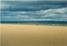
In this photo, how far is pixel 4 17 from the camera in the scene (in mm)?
2471

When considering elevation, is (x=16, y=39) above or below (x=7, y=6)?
below

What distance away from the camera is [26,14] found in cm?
263

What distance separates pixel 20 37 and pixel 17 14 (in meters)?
0.69

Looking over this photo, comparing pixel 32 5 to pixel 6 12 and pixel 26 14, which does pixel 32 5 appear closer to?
pixel 26 14

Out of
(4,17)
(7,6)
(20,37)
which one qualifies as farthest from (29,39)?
(7,6)

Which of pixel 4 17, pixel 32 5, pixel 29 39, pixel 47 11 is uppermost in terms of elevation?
pixel 32 5

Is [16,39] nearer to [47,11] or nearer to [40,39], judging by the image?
[40,39]

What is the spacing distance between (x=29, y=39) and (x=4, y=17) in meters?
0.94

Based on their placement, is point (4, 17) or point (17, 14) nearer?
point (4, 17)

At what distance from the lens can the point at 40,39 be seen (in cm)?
253

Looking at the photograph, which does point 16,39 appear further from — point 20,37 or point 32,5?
point 32,5

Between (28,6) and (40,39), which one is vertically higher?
(28,6)

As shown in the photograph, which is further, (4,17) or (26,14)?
(26,14)

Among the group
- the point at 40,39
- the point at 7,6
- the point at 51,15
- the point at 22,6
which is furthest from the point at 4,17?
the point at 51,15
